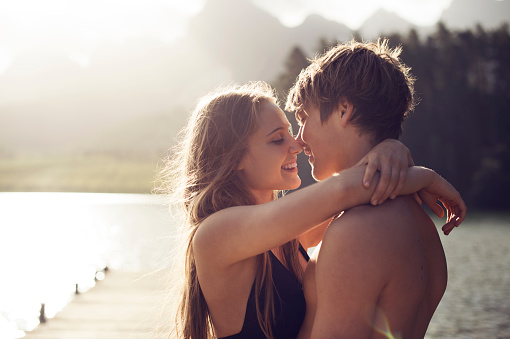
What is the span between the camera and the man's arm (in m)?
2.27

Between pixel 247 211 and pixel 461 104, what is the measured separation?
62.5 m

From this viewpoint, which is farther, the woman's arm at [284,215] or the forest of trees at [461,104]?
the forest of trees at [461,104]

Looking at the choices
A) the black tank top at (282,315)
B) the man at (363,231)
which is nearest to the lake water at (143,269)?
the black tank top at (282,315)

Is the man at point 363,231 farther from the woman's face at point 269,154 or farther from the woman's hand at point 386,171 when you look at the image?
the woman's face at point 269,154

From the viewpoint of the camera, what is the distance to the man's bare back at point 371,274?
227 cm

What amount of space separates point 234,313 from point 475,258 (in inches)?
1192

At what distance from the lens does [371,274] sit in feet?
7.44

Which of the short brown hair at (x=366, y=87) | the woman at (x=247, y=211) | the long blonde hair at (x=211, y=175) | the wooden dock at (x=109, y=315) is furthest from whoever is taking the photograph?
the wooden dock at (x=109, y=315)

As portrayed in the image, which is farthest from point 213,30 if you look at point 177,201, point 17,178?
point 177,201

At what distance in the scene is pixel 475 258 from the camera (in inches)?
1164

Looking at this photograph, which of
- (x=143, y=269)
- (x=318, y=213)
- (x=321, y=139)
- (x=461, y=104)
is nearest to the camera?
(x=318, y=213)

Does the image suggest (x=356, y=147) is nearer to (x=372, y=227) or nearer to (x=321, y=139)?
(x=321, y=139)

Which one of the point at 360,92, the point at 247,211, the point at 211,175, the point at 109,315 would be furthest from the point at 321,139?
the point at 109,315

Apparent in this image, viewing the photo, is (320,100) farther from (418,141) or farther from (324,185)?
(418,141)
